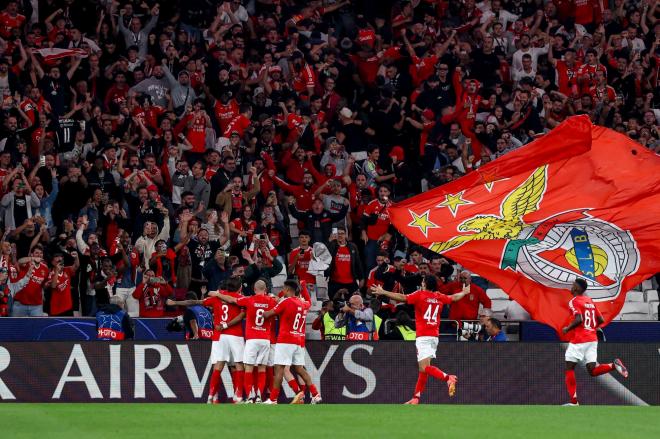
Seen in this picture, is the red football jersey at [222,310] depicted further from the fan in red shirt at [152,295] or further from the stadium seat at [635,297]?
the stadium seat at [635,297]

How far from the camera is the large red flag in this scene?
21.2m

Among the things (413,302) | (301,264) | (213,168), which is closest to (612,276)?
(413,302)

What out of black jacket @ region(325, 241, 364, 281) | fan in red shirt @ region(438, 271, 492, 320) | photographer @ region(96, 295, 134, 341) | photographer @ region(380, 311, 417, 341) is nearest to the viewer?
photographer @ region(96, 295, 134, 341)

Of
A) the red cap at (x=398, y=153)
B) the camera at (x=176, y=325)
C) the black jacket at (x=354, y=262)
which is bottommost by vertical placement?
the camera at (x=176, y=325)

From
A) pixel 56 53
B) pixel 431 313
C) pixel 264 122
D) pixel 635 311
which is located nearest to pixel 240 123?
pixel 264 122

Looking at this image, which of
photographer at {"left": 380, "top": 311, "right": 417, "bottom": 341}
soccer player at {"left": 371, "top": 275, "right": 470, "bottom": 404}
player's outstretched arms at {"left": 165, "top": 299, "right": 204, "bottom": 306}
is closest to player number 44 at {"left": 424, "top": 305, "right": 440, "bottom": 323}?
soccer player at {"left": 371, "top": 275, "right": 470, "bottom": 404}

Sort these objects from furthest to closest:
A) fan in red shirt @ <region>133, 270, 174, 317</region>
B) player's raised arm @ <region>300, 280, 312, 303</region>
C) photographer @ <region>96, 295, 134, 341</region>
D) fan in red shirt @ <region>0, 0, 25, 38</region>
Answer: fan in red shirt @ <region>0, 0, 25, 38</region> < fan in red shirt @ <region>133, 270, 174, 317</region> < photographer @ <region>96, 295, 134, 341</region> < player's raised arm @ <region>300, 280, 312, 303</region>

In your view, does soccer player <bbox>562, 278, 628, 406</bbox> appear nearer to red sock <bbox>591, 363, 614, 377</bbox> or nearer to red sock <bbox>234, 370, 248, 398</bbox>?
red sock <bbox>591, 363, 614, 377</bbox>

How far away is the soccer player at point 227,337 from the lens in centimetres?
2081

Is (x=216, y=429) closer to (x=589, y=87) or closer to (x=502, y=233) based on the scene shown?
(x=502, y=233)

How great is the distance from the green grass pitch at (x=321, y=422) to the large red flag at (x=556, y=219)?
9.18ft

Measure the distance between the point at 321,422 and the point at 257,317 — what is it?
4.73 metres

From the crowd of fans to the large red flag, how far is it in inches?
80.1

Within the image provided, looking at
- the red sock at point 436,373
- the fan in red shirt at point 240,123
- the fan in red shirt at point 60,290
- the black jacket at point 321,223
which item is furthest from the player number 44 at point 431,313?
the fan in red shirt at point 240,123
